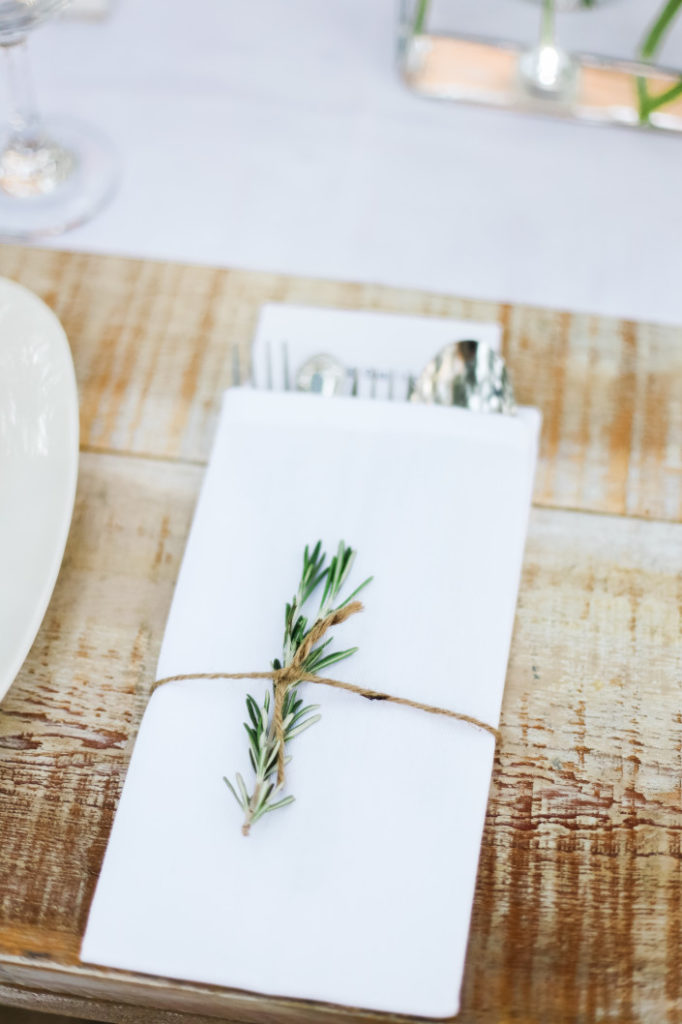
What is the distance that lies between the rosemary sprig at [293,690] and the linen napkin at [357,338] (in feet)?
0.56

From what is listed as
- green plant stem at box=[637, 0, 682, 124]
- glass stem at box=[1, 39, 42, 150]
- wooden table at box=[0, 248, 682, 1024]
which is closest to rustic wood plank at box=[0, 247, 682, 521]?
wooden table at box=[0, 248, 682, 1024]

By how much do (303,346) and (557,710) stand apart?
0.29 metres

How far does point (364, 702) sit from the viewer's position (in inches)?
19.0

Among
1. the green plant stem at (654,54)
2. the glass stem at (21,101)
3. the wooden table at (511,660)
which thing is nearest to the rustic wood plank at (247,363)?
the wooden table at (511,660)

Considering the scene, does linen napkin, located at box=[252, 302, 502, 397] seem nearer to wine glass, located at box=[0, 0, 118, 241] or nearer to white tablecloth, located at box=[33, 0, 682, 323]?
white tablecloth, located at box=[33, 0, 682, 323]

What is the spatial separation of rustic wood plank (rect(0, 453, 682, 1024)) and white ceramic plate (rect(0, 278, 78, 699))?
46 mm

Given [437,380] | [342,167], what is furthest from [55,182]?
[437,380]

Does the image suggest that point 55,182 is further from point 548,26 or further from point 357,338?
point 548,26

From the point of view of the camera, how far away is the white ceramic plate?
0.52 meters

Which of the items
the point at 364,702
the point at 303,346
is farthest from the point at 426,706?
the point at 303,346

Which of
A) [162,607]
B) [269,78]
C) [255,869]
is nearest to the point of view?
[255,869]

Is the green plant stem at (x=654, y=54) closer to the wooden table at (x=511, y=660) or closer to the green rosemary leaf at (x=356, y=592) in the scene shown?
the wooden table at (x=511, y=660)

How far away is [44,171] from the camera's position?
30.5 inches

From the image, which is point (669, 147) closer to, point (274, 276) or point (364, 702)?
point (274, 276)
